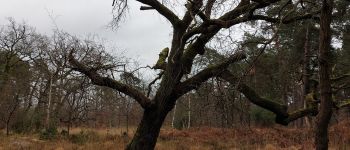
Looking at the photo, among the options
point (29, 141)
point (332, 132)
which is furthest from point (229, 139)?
point (29, 141)

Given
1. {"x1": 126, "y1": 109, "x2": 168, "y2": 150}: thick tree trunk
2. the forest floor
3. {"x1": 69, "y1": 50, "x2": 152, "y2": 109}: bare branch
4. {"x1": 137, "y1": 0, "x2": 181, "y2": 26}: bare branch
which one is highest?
{"x1": 137, "y1": 0, "x2": 181, "y2": 26}: bare branch

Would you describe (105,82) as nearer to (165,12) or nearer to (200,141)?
(165,12)

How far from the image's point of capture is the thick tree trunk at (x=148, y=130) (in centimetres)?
1045

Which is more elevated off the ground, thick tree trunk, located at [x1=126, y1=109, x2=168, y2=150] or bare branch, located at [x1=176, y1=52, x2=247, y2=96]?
bare branch, located at [x1=176, y1=52, x2=247, y2=96]

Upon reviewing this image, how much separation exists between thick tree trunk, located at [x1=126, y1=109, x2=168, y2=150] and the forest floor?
5974mm

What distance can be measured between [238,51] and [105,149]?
9.44 meters

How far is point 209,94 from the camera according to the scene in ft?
31.4

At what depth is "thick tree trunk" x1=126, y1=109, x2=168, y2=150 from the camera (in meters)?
10.5

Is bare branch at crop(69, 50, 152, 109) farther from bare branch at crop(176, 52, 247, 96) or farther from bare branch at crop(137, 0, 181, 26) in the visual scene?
bare branch at crop(137, 0, 181, 26)

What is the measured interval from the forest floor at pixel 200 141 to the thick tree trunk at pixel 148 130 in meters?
5.97

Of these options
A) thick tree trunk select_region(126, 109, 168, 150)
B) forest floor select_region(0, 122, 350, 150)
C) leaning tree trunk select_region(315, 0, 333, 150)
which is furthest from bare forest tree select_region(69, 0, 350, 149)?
forest floor select_region(0, 122, 350, 150)

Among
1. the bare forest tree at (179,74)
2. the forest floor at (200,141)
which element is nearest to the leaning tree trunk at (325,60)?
the bare forest tree at (179,74)

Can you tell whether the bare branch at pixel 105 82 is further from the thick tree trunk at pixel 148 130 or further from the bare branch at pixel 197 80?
the bare branch at pixel 197 80

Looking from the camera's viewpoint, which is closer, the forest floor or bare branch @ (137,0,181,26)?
bare branch @ (137,0,181,26)
